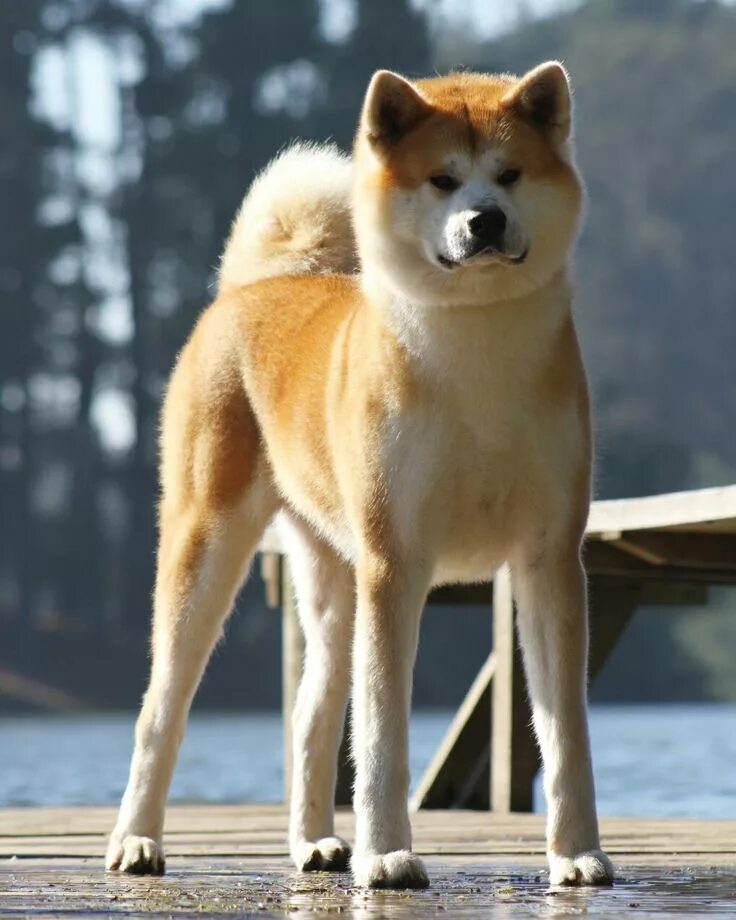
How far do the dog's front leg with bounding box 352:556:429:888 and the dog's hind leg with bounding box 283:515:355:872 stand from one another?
0.48 metres

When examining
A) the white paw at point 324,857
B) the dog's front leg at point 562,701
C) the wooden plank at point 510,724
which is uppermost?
the dog's front leg at point 562,701

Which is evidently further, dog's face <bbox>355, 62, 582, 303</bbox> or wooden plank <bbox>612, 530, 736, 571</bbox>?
wooden plank <bbox>612, 530, 736, 571</bbox>

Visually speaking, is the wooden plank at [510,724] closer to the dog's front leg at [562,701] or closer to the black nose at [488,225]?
the dog's front leg at [562,701]

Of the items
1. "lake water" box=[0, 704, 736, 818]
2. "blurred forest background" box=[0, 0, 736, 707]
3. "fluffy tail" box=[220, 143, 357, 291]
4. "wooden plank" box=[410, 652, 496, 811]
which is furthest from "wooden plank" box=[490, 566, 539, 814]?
"blurred forest background" box=[0, 0, 736, 707]

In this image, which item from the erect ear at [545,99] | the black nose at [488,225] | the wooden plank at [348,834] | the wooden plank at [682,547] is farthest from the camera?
the wooden plank at [682,547]

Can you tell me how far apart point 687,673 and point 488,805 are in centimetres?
2591

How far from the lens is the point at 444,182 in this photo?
342 centimetres

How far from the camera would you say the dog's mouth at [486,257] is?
3309 mm

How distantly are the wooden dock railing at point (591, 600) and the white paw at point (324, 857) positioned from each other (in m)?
1.33

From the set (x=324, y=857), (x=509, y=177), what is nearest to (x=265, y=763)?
(x=324, y=857)

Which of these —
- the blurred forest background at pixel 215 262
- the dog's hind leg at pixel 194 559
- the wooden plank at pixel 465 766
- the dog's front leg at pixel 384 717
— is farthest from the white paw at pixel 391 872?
the blurred forest background at pixel 215 262

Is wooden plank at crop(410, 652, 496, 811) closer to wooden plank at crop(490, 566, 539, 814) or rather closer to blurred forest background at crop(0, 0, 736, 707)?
wooden plank at crop(490, 566, 539, 814)

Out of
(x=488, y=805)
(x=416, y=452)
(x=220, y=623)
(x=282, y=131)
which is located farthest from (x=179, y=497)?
(x=282, y=131)

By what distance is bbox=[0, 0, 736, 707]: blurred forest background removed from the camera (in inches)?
1147
